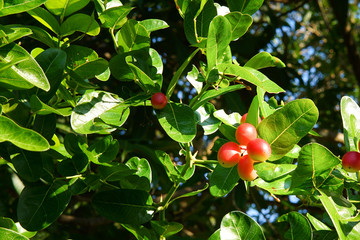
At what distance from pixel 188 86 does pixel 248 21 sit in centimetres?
194

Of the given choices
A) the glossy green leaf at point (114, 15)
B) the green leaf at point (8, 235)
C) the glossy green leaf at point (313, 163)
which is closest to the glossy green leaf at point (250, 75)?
the glossy green leaf at point (313, 163)

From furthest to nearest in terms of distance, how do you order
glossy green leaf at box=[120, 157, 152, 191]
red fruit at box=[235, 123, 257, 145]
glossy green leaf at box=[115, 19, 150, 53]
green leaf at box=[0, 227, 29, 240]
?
glossy green leaf at box=[120, 157, 152, 191]
glossy green leaf at box=[115, 19, 150, 53]
red fruit at box=[235, 123, 257, 145]
green leaf at box=[0, 227, 29, 240]

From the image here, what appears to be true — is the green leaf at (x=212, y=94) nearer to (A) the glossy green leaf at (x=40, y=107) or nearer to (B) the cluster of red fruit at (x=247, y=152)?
(B) the cluster of red fruit at (x=247, y=152)

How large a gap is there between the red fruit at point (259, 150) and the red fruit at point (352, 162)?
0.57ft

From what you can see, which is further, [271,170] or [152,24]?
[152,24]

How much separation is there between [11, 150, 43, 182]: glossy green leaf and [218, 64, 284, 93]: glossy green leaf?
402 millimetres

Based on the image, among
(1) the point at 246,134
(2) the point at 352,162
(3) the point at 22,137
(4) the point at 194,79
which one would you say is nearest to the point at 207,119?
(4) the point at 194,79

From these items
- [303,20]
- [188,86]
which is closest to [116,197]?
[188,86]

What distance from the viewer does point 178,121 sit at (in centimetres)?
83

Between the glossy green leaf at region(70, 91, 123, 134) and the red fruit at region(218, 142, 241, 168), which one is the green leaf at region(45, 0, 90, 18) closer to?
→ the glossy green leaf at region(70, 91, 123, 134)

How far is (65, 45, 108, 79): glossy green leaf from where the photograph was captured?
2.98 ft

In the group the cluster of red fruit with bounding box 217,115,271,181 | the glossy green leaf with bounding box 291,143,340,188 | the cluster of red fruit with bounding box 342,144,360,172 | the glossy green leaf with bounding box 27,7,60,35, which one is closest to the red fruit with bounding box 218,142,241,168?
the cluster of red fruit with bounding box 217,115,271,181

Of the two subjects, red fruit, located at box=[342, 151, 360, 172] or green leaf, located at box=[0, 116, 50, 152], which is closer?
green leaf, located at box=[0, 116, 50, 152]

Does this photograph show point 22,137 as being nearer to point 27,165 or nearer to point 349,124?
point 27,165
